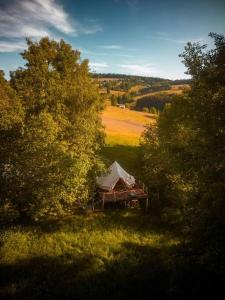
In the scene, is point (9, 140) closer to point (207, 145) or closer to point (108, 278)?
point (108, 278)

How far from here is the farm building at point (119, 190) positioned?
3045 cm

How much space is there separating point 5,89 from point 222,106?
18.3 m

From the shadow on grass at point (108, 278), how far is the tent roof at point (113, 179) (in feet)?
34.4

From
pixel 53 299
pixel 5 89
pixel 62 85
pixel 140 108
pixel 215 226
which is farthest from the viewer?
pixel 140 108

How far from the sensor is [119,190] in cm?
3131

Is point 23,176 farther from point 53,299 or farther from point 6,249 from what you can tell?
point 53,299

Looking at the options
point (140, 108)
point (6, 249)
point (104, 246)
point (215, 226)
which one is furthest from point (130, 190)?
point (140, 108)

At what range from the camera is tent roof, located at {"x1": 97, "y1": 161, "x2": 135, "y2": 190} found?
1225 inches

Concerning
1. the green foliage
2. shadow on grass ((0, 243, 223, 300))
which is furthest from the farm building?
the green foliage

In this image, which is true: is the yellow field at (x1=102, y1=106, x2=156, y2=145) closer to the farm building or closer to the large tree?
the farm building

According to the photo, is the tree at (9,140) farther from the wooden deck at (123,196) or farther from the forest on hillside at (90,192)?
the wooden deck at (123,196)

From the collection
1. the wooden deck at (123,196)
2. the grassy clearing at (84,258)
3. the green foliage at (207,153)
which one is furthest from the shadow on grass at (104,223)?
the green foliage at (207,153)

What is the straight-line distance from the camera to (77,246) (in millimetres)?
22453

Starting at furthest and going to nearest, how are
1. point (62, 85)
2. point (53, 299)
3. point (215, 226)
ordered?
point (62, 85)
point (53, 299)
point (215, 226)
